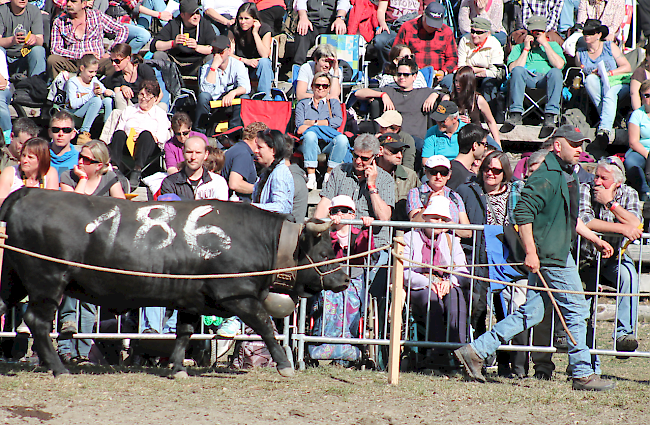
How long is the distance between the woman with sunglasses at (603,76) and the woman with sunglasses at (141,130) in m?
6.29

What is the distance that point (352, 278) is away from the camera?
6906 mm

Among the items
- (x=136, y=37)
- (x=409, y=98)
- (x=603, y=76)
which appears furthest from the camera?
(x=136, y=37)

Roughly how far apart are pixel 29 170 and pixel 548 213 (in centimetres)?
444

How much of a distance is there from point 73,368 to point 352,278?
8.39 ft

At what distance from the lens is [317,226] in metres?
5.89

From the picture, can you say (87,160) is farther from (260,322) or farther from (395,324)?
(395,324)

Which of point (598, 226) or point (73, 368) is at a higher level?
point (598, 226)

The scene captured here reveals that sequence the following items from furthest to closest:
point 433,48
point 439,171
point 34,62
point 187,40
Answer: point 433,48 → point 187,40 → point 34,62 → point 439,171

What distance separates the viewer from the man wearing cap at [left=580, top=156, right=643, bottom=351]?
6.57 meters

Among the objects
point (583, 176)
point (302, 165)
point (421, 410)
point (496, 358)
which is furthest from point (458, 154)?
point (421, 410)

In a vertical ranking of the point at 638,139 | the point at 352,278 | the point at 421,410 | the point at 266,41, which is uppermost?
the point at 266,41

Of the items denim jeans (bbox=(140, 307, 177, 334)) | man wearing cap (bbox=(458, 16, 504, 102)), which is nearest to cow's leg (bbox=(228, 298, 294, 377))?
denim jeans (bbox=(140, 307, 177, 334))

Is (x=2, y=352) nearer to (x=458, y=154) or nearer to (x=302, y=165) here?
(x=302, y=165)

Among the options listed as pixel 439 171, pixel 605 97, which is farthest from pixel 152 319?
pixel 605 97
